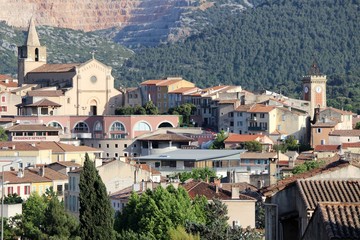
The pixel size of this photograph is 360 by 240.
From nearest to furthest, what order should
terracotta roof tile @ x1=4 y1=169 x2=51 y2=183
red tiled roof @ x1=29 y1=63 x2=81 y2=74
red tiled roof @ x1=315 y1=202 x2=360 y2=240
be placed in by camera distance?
red tiled roof @ x1=315 y1=202 x2=360 y2=240
terracotta roof tile @ x1=4 y1=169 x2=51 y2=183
red tiled roof @ x1=29 y1=63 x2=81 y2=74

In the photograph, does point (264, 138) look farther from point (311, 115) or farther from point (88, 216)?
point (88, 216)

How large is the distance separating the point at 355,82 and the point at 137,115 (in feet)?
231

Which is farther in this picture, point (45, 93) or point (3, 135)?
point (45, 93)

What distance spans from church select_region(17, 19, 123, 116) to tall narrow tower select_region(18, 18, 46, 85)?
34cm

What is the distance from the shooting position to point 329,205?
18609 millimetres

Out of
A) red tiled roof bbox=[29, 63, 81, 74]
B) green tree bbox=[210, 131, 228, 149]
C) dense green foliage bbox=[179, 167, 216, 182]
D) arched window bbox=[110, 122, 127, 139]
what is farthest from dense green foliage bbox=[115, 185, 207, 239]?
red tiled roof bbox=[29, 63, 81, 74]

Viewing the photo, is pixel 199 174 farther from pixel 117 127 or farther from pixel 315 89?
pixel 315 89

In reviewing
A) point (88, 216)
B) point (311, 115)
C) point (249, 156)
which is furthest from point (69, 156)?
point (88, 216)

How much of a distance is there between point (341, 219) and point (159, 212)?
34.7 m

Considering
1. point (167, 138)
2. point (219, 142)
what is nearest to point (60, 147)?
point (167, 138)

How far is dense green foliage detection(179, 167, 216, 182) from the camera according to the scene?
87938mm

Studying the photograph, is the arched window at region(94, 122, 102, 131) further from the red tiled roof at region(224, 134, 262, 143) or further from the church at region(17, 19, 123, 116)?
the red tiled roof at region(224, 134, 262, 143)

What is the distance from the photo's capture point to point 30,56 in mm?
152750

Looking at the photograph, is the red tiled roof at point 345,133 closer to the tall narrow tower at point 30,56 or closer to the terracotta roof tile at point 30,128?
the terracotta roof tile at point 30,128
